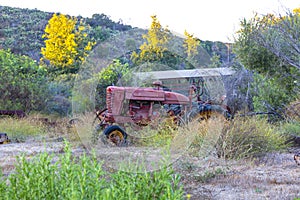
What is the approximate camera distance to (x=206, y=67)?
750cm

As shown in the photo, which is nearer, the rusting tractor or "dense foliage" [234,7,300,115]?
the rusting tractor

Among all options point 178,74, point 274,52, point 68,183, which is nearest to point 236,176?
point 178,74

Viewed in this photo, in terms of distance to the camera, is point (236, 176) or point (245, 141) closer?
point (236, 176)

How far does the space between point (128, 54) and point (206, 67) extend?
1.40 meters

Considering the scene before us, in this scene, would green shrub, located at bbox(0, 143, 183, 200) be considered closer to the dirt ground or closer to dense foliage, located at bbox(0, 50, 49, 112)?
the dirt ground

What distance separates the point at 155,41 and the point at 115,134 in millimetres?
1876

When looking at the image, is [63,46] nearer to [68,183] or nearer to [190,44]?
[190,44]

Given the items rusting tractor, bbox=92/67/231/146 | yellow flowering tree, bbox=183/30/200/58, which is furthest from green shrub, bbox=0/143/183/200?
rusting tractor, bbox=92/67/231/146

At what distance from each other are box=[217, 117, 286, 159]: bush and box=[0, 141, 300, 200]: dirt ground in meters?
0.21

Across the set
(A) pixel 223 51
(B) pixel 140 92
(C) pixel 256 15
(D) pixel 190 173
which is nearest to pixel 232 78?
(A) pixel 223 51

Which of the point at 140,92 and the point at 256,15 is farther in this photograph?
the point at 256,15

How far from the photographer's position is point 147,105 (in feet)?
26.9

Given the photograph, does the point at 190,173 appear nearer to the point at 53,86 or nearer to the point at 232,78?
the point at 232,78

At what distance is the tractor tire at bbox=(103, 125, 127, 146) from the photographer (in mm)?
7648
